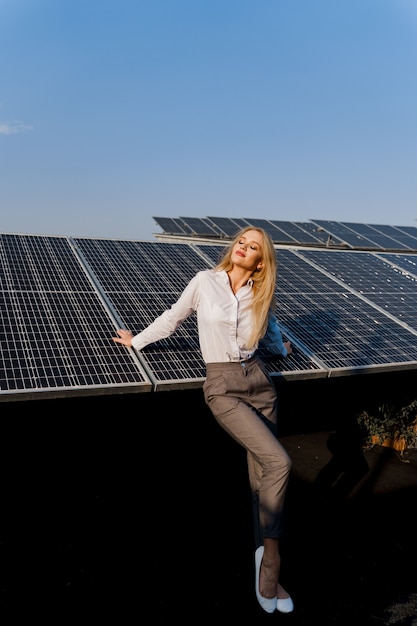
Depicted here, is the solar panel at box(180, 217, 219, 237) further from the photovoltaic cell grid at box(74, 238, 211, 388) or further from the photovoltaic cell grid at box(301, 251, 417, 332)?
the photovoltaic cell grid at box(74, 238, 211, 388)

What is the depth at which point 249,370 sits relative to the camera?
4.55m

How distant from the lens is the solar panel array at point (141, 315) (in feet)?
16.7

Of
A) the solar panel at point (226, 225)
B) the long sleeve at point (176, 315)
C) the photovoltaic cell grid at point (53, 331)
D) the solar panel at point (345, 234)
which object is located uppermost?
the long sleeve at point (176, 315)

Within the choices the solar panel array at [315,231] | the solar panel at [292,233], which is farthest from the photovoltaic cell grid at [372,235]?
the solar panel at [292,233]

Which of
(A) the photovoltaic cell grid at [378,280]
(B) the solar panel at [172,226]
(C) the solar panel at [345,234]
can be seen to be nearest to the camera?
(A) the photovoltaic cell grid at [378,280]

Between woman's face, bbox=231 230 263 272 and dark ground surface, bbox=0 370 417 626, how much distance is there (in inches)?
77.1

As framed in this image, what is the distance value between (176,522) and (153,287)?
116 inches

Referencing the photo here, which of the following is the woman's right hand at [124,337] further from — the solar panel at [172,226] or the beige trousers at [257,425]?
the solar panel at [172,226]

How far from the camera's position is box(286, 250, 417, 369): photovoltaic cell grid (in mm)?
6688

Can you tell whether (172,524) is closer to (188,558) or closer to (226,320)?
(188,558)

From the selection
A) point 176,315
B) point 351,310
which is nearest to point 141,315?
point 176,315

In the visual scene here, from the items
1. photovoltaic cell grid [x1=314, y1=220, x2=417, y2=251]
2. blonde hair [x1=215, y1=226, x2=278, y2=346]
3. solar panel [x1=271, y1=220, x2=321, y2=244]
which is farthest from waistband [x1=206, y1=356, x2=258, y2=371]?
solar panel [x1=271, y1=220, x2=321, y2=244]

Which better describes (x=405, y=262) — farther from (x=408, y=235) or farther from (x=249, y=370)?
(x=408, y=235)

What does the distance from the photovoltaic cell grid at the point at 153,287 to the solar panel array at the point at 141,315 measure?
14mm
